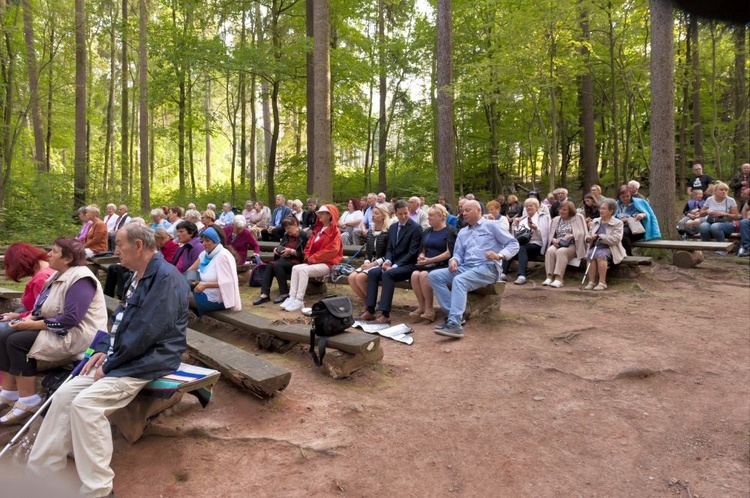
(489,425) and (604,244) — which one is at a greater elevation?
(604,244)

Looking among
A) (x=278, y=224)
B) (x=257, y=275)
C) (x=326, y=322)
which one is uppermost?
(x=278, y=224)

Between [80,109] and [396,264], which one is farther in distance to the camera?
[80,109]

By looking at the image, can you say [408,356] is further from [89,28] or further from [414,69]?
[89,28]

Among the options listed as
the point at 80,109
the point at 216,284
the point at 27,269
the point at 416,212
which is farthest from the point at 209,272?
the point at 80,109

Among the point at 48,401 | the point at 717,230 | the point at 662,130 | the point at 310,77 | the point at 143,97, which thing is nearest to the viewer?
the point at 48,401

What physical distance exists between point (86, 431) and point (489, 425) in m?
2.71

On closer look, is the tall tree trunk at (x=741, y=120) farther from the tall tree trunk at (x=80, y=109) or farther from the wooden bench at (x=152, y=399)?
the tall tree trunk at (x=80, y=109)

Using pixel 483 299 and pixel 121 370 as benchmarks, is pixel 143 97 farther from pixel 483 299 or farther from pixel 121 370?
pixel 121 370

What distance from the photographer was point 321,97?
1066 cm

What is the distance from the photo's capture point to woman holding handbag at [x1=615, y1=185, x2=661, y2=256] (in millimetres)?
8133

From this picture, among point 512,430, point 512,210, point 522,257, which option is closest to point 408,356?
point 512,430

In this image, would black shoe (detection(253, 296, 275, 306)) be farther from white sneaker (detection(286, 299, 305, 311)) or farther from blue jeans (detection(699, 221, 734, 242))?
blue jeans (detection(699, 221, 734, 242))

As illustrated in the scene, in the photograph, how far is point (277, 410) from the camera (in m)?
3.76

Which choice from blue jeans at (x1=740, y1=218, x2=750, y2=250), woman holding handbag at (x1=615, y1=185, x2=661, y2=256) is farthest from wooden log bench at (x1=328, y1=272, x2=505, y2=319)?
blue jeans at (x1=740, y1=218, x2=750, y2=250)
